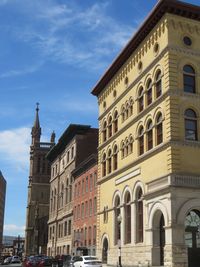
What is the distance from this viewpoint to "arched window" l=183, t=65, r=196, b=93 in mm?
37938

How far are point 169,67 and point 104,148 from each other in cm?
1706

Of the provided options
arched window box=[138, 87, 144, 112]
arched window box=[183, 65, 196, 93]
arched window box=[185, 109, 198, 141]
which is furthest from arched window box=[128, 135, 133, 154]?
arched window box=[183, 65, 196, 93]

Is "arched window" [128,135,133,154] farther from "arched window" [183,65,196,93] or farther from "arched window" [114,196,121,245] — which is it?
"arched window" [183,65,196,93]

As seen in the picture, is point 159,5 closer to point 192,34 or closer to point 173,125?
point 192,34

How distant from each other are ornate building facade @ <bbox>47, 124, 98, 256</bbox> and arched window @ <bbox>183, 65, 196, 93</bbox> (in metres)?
38.0

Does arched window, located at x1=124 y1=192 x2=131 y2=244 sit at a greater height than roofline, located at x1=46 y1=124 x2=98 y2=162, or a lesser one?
lesser

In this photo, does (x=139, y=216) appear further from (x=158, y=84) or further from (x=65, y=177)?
(x=65, y=177)

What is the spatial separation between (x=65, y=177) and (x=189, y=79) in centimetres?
4828

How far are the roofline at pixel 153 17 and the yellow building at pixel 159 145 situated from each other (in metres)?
0.08

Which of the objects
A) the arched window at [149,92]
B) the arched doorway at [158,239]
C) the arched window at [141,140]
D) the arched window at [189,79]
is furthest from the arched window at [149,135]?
the arched doorway at [158,239]

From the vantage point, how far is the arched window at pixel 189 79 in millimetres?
37938

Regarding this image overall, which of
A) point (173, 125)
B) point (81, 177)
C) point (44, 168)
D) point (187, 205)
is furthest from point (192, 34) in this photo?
point (44, 168)

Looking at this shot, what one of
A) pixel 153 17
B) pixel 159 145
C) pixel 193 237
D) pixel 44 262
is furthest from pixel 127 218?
pixel 153 17

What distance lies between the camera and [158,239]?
37.2 metres
